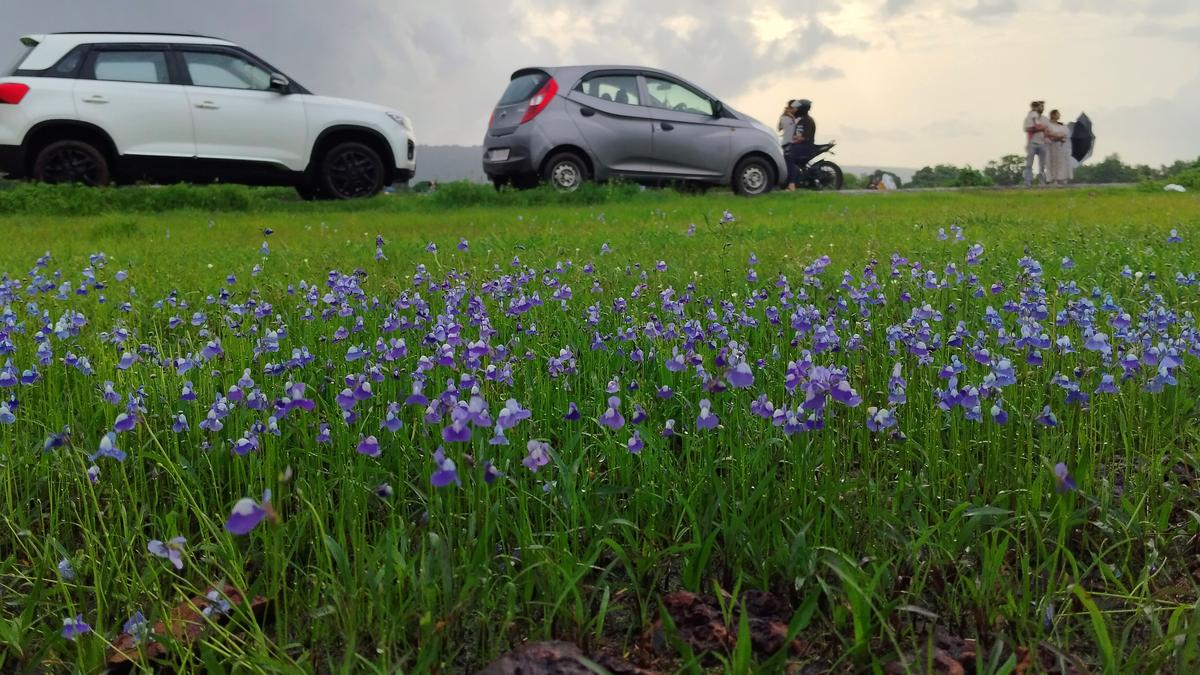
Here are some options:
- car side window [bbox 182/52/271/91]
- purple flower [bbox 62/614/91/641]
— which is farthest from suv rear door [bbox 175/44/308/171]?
purple flower [bbox 62/614/91/641]

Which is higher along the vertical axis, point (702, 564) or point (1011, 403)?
point (1011, 403)

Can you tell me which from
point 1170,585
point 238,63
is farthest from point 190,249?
point 1170,585

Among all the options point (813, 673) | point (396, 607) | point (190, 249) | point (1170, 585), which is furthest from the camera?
point (190, 249)

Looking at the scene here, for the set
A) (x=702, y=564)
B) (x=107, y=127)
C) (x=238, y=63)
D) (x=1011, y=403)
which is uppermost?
(x=238, y=63)

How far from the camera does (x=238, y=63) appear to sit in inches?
538

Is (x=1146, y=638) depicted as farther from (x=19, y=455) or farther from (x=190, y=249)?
(x=190, y=249)

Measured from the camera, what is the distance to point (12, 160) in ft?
40.8

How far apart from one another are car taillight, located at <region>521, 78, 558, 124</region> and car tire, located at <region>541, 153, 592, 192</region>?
0.72 metres

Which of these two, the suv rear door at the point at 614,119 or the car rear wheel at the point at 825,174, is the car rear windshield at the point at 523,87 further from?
the car rear wheel at the point at 825,174

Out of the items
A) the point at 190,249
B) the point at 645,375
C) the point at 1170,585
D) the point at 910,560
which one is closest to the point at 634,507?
the point at 910,560

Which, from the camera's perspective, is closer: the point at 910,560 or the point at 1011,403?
the point at 910,560

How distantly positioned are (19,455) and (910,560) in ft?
7.80

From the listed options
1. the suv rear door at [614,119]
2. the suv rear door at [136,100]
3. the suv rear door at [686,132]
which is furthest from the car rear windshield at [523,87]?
the suv rear door at [136,100]

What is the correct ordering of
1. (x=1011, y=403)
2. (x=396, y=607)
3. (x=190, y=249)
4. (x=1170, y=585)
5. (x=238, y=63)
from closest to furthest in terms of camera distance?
(x=396, y=607) → (x=1170, y=585) → (x=1011, y=403) → (x=190, y=249) → (x=238, y=63)
